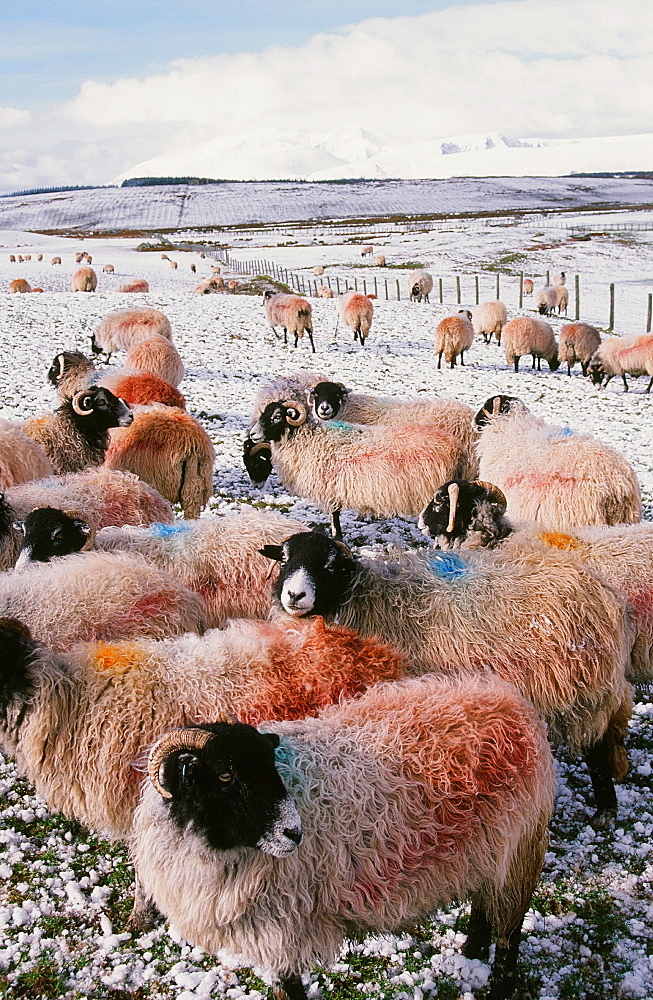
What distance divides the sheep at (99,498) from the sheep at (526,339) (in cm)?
1438

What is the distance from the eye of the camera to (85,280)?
30.2 m

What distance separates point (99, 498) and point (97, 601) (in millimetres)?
2083

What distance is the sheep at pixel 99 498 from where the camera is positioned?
6230 millimetres

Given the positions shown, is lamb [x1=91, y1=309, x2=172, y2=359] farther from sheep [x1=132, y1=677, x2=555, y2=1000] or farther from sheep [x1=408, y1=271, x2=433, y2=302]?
sheep [x1=408, y1=271, x2=433, y2=302]

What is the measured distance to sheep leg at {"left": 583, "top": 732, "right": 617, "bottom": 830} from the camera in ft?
15.2

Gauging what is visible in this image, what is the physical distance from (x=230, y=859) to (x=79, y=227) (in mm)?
101884

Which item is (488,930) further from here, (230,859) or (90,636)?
(90,636)

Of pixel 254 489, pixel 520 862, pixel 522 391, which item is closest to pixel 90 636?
pixel 520 862

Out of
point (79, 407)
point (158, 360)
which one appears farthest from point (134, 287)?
point (79, 407)

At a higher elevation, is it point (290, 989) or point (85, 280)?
point (85, 280)

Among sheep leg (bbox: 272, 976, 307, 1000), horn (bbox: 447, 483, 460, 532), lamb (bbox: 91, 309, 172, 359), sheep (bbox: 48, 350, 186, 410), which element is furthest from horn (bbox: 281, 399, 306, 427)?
lamb (bbox: 91, 309, 172, 359)

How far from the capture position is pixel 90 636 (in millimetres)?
4551

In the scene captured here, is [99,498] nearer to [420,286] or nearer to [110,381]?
[110,381]

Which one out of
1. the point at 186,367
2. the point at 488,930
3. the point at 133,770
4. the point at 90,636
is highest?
the point at 186,367
